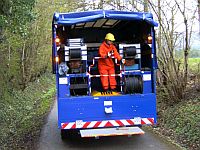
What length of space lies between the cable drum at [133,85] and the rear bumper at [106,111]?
186mm

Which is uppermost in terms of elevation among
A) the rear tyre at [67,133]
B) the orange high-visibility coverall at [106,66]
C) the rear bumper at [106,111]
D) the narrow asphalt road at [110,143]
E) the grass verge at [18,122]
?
the orange high-visibility coverall at [106,66]

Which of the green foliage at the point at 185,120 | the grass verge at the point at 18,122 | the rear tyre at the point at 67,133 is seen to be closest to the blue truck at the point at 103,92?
the rear tyre at the point at 67,133

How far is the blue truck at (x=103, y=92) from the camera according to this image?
30.6 feet

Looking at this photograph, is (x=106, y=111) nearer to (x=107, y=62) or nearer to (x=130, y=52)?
(x=107, y=62)

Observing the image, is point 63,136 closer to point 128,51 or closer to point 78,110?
point 78,110

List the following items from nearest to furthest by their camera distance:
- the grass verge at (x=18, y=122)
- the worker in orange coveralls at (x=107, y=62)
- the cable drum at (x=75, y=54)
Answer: the cable drum at (x=75, y=54), the worker in orange coveralls at (x=107, y=62), the grass verge at (x=18, y=122)

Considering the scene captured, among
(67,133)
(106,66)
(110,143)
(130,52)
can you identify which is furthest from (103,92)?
(67,133)

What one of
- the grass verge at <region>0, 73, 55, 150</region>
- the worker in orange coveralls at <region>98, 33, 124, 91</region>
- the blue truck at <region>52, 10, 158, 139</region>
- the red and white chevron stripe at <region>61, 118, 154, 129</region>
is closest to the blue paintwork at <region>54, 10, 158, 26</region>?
the blue truck at <region>52, 10, 158, 139</region>

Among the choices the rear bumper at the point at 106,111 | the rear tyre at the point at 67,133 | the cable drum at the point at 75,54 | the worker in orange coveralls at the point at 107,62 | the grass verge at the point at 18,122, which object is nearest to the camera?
the rear bumper at the point at 106,111

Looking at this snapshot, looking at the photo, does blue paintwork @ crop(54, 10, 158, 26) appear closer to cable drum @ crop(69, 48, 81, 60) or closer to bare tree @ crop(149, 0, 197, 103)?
cable drum @ crop(69, 48, 81, 60)

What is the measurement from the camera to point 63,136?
1066 cm

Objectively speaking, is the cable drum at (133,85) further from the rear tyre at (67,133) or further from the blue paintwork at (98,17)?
the rear tyre at (67,133)

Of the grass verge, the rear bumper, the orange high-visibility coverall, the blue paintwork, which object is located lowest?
the grass verge

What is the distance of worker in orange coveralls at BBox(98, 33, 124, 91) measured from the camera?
32.3 feet
